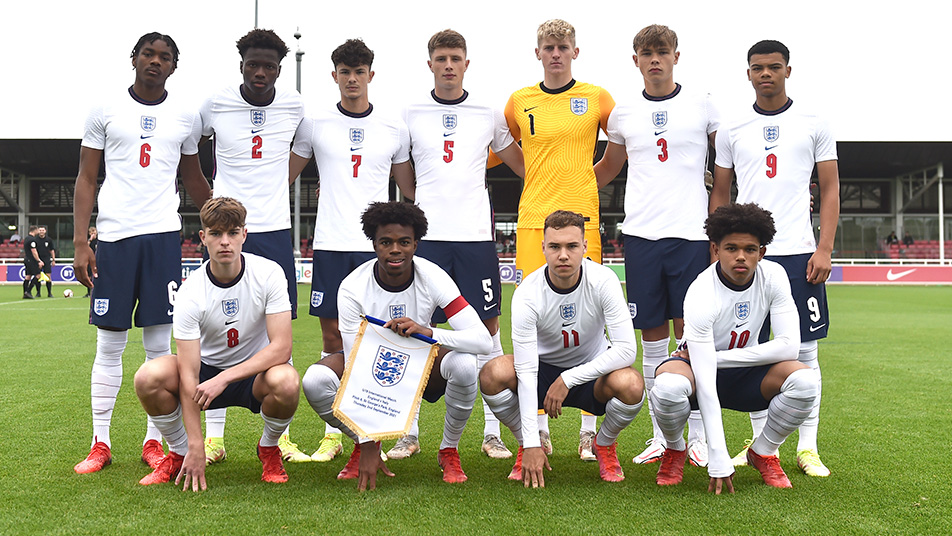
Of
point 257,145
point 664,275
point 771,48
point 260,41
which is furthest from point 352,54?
point 771,48

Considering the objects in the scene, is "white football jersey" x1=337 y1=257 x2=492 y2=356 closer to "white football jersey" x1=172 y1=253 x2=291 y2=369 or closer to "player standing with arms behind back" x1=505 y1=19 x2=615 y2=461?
"white football jersey" x1=172 y1=253 x2=291 y2=369

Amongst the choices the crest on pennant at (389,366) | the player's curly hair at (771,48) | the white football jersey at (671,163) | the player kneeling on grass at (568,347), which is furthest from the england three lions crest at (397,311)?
the player's curly hair at (771,48)

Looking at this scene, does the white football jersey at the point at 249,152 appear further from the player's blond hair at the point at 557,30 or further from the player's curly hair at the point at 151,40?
the player's blond hair at the point at 557,30

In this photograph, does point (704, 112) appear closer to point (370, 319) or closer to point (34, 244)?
point (370, 319)

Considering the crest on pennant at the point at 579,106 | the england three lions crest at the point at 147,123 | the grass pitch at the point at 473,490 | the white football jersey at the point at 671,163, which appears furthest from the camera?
the crest on pennant at the point at 579,106

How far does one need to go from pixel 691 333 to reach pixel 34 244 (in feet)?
56.6

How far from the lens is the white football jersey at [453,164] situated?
4.21 meters

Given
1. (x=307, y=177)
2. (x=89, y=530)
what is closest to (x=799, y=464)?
(x=89, y=530)

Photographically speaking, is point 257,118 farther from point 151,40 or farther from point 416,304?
point 416,304

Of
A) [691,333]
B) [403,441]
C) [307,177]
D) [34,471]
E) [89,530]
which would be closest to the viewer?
[89,530]

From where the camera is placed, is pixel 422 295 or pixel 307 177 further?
pixel 307 177

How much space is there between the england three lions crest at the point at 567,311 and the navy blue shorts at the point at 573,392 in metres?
0.30

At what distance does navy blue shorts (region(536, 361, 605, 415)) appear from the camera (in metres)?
3.50

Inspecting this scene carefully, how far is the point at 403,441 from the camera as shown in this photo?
404cm
